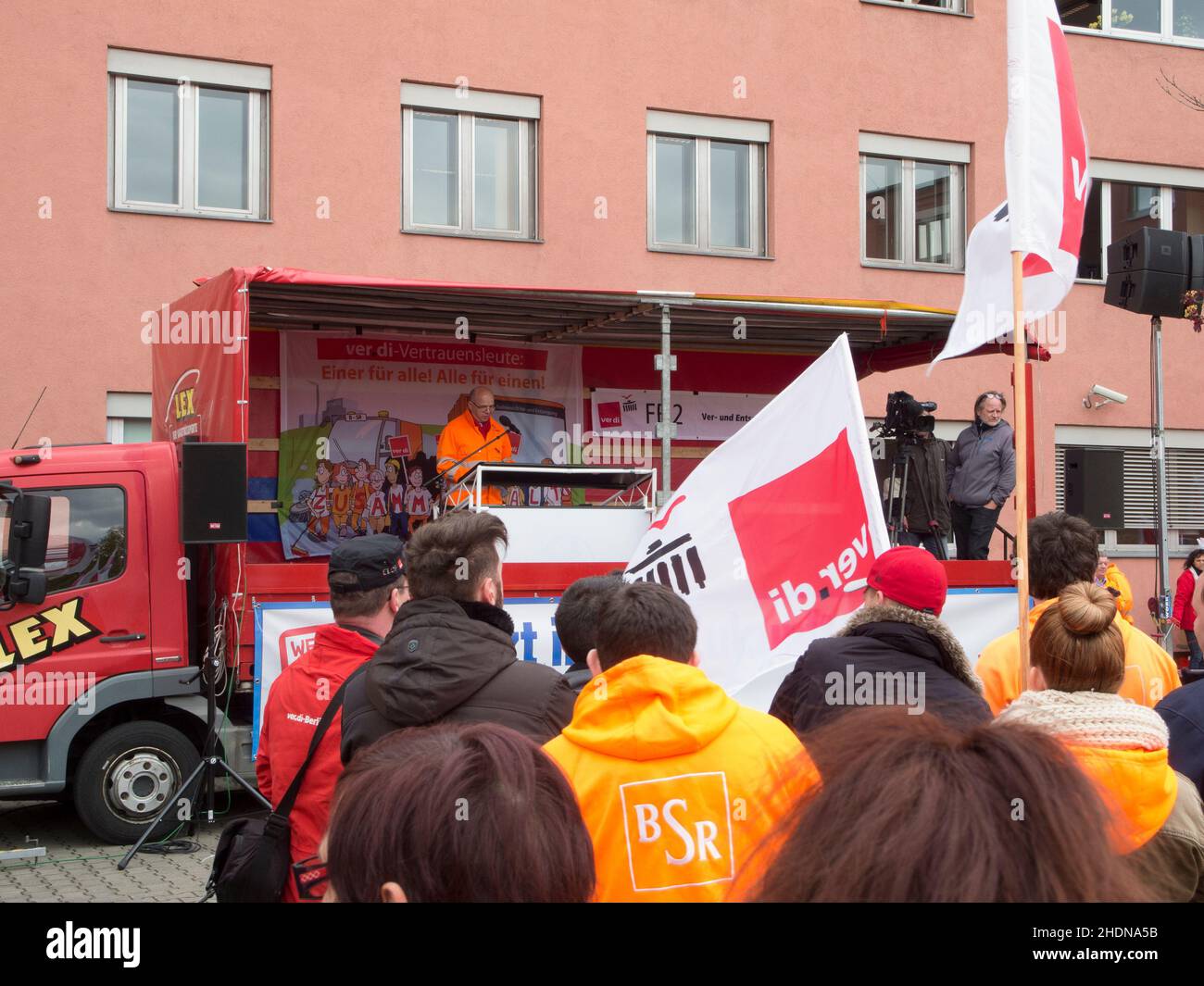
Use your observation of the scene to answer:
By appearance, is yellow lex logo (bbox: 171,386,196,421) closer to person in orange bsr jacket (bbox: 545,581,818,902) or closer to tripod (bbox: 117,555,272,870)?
tripod (bbox: 117,555,272,870)

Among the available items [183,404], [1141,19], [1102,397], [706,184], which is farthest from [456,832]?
[1141,19]

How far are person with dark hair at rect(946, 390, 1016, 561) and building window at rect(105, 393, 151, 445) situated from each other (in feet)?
26.7

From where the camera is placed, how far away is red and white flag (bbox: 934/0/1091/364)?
4.71 meters

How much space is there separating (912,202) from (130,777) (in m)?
13.4

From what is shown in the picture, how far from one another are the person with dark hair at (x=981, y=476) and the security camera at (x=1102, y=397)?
8.33 m

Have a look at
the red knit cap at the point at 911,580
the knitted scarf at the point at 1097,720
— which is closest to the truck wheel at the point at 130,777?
the red knit cap at the point at 911,580

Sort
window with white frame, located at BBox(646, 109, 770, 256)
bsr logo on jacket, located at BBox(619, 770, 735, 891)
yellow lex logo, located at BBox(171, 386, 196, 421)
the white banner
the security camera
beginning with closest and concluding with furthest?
bsr logo on jacket, located at BBox(619, 770, 735, 891) → yellow lex logo, located at BBox(171, 386, 196, 421) → the white banner → window with white frame, located at BBox(646, 109, 770, 256) → the security camera

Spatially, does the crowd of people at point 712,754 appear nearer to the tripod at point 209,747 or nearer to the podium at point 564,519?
the podium at point 564,519

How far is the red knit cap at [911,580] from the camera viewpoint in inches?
140

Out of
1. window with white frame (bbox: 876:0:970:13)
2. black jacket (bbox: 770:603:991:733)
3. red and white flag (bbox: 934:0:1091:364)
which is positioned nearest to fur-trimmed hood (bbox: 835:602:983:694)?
black jacket (bbox: 770:603:991:733)

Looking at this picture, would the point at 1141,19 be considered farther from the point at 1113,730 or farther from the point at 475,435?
the point at 1113,730

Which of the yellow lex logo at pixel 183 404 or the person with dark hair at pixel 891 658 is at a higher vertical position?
the yellow lex logo at pixel 183 404

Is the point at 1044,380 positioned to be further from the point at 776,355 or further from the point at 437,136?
the point at 437,136
